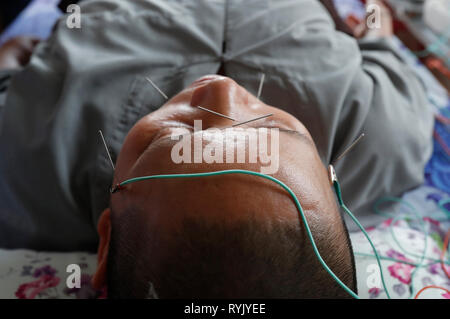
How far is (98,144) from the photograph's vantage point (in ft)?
2.63

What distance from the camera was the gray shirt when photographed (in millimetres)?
814

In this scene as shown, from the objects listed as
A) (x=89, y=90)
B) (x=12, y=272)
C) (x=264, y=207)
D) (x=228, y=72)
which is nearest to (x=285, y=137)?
(x=264, y=207)

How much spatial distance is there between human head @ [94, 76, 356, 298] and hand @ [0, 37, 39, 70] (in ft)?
3.47

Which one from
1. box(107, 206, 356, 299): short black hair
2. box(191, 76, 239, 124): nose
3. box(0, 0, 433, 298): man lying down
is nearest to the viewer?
box(107, 206, 356, 299): short black hair

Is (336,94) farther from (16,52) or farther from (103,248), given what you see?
(16,52)

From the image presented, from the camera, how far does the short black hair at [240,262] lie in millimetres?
438

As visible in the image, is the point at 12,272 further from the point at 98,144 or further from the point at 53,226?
the point at 98,144

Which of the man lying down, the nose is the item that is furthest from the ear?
the nose

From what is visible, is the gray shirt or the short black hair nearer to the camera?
the short black hair

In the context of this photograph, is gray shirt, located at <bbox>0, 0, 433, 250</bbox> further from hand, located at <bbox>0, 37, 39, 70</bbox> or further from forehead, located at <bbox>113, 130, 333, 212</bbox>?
hand, located at <bbox>0, 37, 39, 70</bbox>

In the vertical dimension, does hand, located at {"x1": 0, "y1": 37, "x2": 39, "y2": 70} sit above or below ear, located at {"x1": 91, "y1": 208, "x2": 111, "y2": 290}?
below

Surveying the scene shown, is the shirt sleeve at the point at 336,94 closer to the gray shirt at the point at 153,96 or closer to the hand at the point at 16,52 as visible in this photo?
the gray shirt at the point at 153,96

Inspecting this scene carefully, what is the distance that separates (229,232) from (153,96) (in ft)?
1.51
